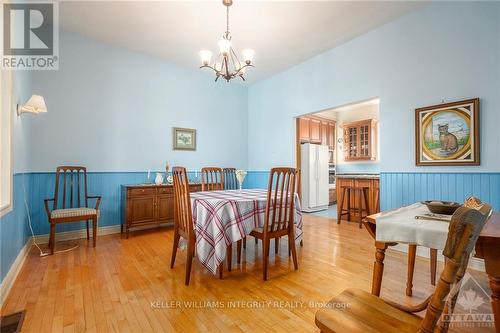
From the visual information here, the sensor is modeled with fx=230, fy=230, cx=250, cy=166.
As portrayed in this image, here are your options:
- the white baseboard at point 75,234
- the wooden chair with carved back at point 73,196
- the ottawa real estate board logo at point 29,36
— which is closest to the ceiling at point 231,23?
the ottawa real estate board logo at point 29,36

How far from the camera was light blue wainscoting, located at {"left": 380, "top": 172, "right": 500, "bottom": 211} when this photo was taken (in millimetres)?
2400

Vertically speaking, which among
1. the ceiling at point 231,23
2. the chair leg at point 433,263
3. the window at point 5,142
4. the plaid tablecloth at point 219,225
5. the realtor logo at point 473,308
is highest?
the ceiling at point 231,23

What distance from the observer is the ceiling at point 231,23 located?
2852mm

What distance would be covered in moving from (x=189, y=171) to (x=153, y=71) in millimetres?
1959

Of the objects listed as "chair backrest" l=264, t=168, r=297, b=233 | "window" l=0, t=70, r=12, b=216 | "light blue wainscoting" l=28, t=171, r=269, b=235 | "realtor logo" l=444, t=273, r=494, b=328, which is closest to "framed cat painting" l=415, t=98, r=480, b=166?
"realtor logo" l=444, t=273, r=494, b=328

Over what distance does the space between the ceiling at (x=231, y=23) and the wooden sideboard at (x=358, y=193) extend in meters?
2.41

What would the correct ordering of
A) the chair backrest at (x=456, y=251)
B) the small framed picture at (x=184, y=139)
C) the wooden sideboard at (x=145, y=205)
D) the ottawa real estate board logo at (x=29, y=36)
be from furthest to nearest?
the small framed picture at (x=184, y=139) → the wooden sideboard at (x=145, y=205) → the ottawa real estate board logo at (x=29, y=36) → the chair backrest at (x=456, y=251)

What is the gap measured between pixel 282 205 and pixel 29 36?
12.9ft

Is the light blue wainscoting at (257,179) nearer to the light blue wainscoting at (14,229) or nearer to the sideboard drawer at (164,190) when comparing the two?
the sideboard drawer at (164,190)

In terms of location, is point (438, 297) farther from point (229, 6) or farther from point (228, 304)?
point (229, 6)

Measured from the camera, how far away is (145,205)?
11.8ft

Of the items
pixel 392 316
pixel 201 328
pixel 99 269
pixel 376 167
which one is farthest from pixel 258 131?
pixel 392 316

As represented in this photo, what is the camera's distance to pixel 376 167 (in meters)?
5.97

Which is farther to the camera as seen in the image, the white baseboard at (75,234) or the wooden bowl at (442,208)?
the white baseboard at (75,234)
